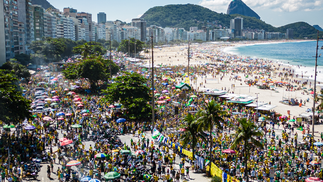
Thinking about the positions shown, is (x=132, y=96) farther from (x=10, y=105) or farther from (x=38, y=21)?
(x=38, y=21)

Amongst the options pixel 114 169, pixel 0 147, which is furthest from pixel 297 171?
pixel 0 147

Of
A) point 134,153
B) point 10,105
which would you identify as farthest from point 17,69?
point 134,153

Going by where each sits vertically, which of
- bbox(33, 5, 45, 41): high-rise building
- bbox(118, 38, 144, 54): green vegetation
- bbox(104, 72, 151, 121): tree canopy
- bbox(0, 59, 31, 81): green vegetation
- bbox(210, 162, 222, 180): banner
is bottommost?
bbox(210, 162, 222, 180): banner

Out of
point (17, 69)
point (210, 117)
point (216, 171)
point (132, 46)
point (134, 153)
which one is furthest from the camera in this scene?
point (132, 46)

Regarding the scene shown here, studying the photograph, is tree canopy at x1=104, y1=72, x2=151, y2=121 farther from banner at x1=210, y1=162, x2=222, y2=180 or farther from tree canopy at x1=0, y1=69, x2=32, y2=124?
banner at x1=210, y1=162, x2=222, y2=180

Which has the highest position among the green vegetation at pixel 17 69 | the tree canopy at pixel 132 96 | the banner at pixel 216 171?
the green vegetation at pixel 17 69

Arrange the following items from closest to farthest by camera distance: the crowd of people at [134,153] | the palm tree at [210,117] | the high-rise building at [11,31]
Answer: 1. the crowd of people at [134,153]
2. the palm tree at [210,117]
3. the high-rise building at [11,31]

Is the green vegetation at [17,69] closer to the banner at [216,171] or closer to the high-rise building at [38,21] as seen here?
the banner at [216,171]

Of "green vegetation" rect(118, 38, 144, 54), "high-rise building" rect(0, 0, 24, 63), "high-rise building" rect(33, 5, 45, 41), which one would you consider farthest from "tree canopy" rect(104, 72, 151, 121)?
"high-rise building" rect(33, 5, 45, 41)

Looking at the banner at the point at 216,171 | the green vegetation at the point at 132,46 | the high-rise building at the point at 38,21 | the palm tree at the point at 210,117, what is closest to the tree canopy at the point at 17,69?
the palm tree at the point at 210,117
